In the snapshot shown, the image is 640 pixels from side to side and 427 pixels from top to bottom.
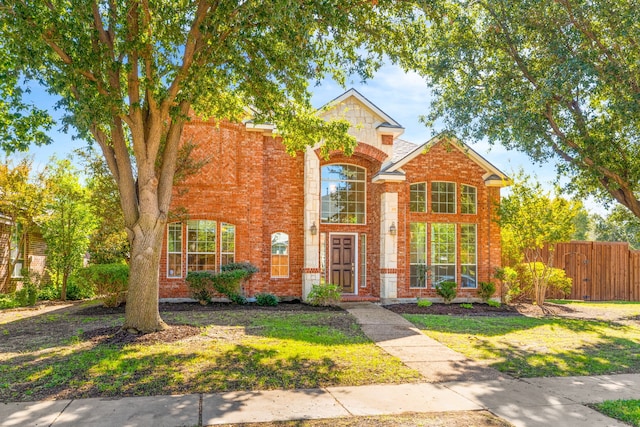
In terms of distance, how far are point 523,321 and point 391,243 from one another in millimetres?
4745

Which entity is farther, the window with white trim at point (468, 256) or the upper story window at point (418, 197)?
the window with white trim at point (468, 256)

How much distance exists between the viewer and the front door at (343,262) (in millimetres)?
16516

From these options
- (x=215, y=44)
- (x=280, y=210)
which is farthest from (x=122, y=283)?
(x=215, y=44)

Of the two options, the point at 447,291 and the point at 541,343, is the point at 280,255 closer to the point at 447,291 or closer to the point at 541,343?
the point at 447,291

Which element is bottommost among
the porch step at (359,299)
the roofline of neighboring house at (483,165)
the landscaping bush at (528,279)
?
the porch step at (359,299)

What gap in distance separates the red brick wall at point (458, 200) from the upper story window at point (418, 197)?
0.47ft

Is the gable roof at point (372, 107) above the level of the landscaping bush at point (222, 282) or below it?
above

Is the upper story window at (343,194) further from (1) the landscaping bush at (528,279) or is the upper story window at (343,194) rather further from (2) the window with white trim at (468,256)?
(1) the landscaping bush at (528,279)

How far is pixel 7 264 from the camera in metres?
16.0

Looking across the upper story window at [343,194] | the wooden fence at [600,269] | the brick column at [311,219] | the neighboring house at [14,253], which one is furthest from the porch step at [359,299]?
the neighboring house at [14,253]

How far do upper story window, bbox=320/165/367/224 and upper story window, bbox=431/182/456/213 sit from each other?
96.4 inches

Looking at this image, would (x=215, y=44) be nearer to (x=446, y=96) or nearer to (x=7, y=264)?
(x=446, y=96)

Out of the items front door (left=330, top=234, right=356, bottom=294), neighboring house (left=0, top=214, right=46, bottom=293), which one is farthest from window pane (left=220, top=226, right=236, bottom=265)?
neighboring house (left=0, top=214, right=46, bottom=293)

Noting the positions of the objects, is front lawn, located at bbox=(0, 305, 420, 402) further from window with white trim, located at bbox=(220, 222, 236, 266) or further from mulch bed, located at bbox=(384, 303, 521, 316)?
window with white trim, located at bbox=(220, 222, 236, 266)
